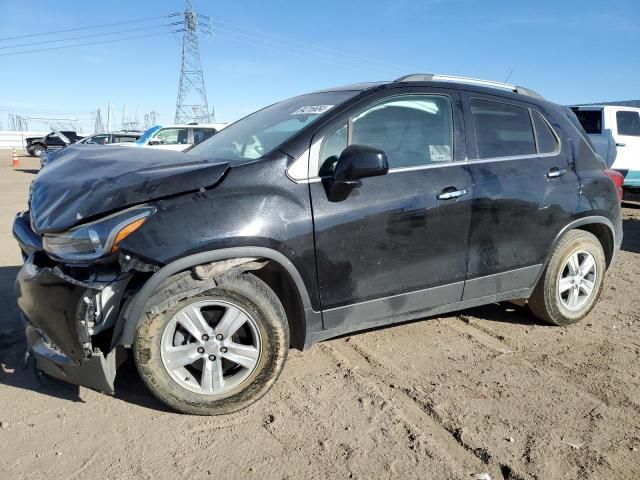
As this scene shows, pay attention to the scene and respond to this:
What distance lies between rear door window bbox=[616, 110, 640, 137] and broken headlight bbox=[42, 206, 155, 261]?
10.9 m

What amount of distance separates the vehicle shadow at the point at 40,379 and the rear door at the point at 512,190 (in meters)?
2.20

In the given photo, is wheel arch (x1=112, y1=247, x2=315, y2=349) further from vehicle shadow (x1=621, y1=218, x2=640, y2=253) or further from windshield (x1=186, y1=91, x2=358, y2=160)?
vehicle shadow (x1=621, y1=218, x2=640, y2=253)

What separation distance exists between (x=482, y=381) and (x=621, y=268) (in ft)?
12.3

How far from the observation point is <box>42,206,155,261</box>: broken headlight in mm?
2426

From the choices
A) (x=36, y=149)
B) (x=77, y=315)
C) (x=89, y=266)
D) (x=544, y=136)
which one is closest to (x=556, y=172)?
(x=544, y=136)

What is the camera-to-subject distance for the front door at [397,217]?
9.58 feet

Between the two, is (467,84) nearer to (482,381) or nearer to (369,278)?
(369,278)

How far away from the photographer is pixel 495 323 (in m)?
4.16

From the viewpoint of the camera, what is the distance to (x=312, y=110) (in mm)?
3307

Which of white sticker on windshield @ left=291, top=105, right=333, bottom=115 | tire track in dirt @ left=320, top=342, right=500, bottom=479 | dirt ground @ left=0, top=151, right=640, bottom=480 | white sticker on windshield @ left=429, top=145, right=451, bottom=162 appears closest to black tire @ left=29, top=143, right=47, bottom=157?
dirt ground @ left=0, top=151, right=640, bottom=480

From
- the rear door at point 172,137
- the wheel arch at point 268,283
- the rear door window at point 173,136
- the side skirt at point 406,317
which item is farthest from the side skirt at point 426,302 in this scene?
the rear door window at point 173,136

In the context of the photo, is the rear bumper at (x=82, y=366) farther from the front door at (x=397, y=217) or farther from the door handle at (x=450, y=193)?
the door handle at (x=450, y=193)

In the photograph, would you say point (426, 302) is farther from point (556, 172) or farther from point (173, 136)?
point (173, 136)

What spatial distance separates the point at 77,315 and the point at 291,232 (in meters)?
1.14
